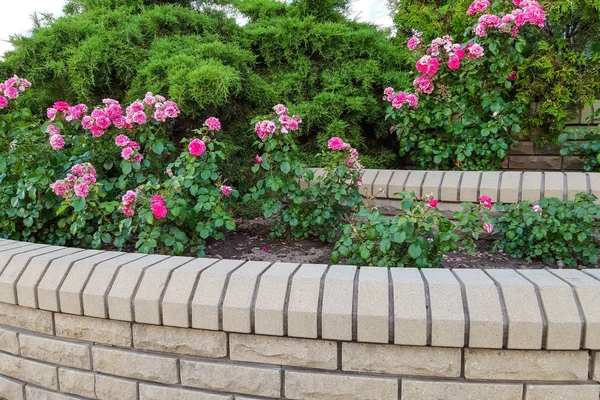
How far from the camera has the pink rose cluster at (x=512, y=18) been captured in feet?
9.25

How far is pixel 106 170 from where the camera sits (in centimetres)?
268

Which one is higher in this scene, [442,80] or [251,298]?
[442,80]

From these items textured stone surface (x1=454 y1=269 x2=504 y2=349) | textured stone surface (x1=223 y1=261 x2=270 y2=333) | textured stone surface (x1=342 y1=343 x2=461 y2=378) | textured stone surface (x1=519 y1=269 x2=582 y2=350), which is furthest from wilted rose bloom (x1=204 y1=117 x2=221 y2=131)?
textured stone surface (x1=519 y1=269 x2=582 y2=350)

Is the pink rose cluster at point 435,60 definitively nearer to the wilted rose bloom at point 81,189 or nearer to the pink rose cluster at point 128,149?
the pink rose cluster at point 128,149

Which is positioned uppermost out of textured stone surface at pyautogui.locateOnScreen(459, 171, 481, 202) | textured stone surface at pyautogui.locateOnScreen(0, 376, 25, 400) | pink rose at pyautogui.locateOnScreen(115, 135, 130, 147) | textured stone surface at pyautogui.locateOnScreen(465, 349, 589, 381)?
pink rose at pyautogui.locateOnScreen(115, 135, 130, 147)

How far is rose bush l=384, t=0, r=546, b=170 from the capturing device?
116 inches

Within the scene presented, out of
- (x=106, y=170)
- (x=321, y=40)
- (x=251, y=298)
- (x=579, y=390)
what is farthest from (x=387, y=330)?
(x=321, y=40)

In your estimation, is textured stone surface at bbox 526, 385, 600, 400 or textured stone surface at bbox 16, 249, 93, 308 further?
textured stone surface at bbox 16, 249, 93, 308

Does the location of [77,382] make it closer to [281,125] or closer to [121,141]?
[121,141]

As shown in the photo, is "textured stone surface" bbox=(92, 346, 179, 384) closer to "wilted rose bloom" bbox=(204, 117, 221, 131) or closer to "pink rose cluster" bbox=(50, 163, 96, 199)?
"pink rose cluster" bbox=(50, 163, 96, 199)

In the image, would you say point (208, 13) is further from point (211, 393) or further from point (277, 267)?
point (211, 393)

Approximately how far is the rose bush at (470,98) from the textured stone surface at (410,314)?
69.7 inches

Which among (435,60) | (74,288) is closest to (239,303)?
(74,288)

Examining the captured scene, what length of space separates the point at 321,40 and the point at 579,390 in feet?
9.10
